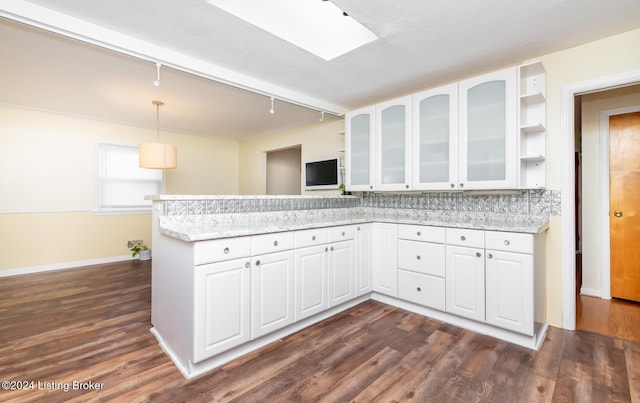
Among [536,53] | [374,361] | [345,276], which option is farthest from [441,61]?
[374,361]

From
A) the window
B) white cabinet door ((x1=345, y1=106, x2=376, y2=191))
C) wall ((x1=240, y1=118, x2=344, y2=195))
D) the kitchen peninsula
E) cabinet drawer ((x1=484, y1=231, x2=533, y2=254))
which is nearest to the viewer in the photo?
Result: the kitchen peninsula

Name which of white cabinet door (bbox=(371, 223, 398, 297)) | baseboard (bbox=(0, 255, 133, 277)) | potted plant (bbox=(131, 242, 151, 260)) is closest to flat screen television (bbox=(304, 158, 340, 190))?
white cabinet door (bbox=(371, 223, 398, 297))

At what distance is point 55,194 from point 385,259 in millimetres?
4844

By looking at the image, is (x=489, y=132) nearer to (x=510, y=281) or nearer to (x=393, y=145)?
(x=393, y=145)

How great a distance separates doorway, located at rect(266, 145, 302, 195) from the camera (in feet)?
21.6

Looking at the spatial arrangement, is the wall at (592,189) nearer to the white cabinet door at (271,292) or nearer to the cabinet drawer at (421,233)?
the cabinet drawer at (421,233)

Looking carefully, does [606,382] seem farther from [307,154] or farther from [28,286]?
[28,286]

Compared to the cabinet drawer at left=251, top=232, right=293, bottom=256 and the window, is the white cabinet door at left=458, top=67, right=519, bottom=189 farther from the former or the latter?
the window

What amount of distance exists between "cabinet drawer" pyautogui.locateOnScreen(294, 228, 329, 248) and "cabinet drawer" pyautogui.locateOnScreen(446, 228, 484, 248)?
3.48 ft

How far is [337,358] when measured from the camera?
2.06 meters

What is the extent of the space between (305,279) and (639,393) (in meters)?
2.11

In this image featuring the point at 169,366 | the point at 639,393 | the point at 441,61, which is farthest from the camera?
the point at 441,61

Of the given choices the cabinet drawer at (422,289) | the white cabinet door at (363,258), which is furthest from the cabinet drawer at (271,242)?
the cabinet drawer at (422,289)

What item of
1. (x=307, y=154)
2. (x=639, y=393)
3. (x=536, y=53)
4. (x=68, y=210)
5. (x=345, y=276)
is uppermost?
(x=536, y=53)
